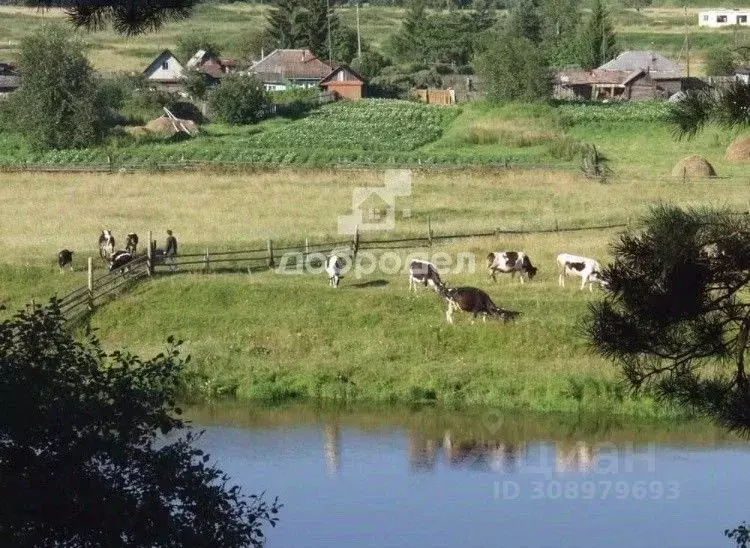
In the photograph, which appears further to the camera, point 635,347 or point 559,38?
point 559,38

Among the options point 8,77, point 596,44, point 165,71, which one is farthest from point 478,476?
point 596,44

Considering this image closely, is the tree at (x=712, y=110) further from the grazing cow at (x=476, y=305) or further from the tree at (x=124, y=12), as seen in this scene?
the grazing cow at (x=476, y=305)

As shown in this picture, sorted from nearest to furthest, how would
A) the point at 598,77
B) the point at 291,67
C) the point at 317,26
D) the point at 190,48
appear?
the point at 598,77
the point at 291,67
the point at 190,48
the point at 317,26

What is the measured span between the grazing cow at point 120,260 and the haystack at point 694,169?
Result: 2182 cm

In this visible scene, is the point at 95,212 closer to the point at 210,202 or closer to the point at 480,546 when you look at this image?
the point at 210,202

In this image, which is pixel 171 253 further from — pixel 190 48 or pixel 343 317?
pixel 190 48

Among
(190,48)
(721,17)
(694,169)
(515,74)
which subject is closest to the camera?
(694,169)

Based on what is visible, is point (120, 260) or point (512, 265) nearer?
point (512, 265)

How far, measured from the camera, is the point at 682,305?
37.5 feet

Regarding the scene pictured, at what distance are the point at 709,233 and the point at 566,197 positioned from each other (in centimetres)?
3037

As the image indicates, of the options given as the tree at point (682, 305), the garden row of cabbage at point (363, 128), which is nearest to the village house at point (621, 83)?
the garden row of cabbage at point (363, 128)

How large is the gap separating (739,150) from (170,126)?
82.3 feet

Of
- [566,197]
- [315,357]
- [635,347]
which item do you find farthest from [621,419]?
[566,197]

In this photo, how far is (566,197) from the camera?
1635 inches
